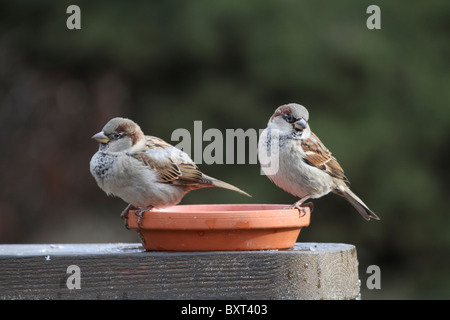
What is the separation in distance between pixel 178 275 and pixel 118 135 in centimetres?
80

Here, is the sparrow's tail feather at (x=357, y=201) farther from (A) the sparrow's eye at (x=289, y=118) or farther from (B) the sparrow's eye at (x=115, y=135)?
(B) the sparrow's eye at (x=115, y=135)

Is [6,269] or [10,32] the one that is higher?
[10,32]

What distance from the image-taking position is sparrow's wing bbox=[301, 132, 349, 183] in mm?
3328

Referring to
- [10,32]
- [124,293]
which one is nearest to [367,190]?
[10,32]

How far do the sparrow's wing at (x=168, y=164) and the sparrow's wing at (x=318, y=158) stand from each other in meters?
0.61

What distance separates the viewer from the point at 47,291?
222cm

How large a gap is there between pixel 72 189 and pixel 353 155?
238 centimetres

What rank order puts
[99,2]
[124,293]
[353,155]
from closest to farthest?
[124,293], [353,155], [99,2]

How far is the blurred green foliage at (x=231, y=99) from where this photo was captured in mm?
5957

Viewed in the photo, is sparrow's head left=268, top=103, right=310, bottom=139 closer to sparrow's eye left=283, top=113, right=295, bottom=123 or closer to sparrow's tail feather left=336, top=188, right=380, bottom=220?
sparrow's eye left=283, top=113, right=295, bottom=123

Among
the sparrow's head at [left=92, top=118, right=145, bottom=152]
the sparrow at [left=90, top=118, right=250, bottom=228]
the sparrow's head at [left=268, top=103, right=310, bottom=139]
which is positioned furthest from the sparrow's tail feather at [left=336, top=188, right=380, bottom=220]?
the sparrow's head at [left=92, top=118, right=145, bottom=152]

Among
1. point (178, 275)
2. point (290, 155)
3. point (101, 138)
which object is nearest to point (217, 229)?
point (178, 275)

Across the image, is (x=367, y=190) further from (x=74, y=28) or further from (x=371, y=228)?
(x=74, y=28)

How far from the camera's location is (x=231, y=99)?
19.9ft
